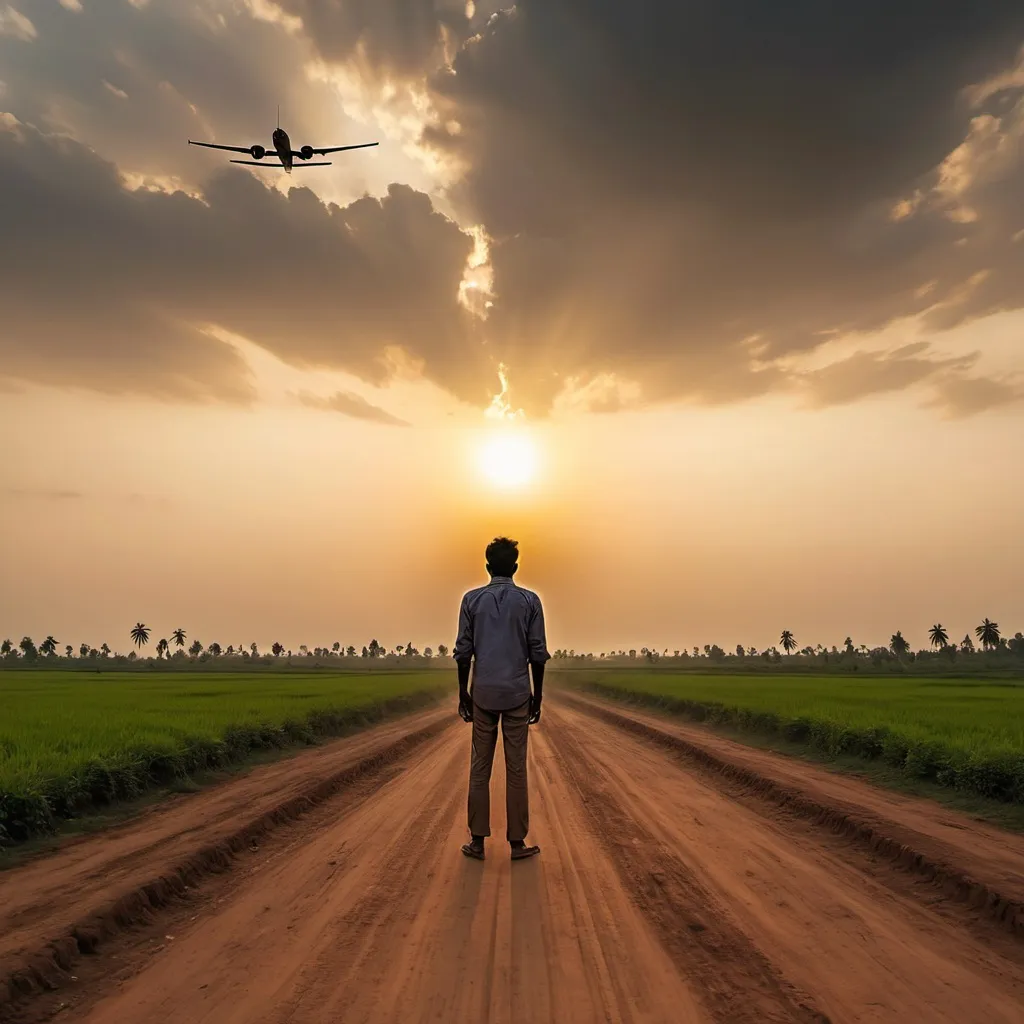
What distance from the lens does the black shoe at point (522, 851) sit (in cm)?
618

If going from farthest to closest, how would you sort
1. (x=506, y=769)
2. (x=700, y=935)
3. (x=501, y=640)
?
(x=501, y=640) → (x=506, y=769) → (x=700, y=935)

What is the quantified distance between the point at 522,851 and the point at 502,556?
2.85 meters

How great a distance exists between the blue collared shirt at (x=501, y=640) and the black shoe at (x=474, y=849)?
4.12 feet

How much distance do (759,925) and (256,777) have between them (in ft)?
32.6

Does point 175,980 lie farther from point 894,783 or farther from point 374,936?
point 894,783

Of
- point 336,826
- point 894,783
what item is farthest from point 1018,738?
point 336,826

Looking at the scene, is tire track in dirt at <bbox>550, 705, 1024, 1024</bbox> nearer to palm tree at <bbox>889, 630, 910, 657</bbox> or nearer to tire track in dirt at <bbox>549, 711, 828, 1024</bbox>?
tire track in dirt at <bbox>549, 711, 828, 1024</bbox>

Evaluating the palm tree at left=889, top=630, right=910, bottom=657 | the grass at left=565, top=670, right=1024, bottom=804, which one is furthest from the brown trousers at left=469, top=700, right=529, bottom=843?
the palm tree at left=889, top=630, right=910, bottom=657

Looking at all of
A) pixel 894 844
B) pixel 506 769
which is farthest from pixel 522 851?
pixel 894 844

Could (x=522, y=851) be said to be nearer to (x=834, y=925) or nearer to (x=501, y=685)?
(x=501, y=685)

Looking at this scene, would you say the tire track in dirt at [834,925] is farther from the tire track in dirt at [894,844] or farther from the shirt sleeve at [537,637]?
the shirt sleeve at [537,637]

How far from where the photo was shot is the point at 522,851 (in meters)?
6.25

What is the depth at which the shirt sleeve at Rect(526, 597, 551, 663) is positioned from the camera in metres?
6.54

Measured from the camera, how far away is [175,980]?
3824mm
